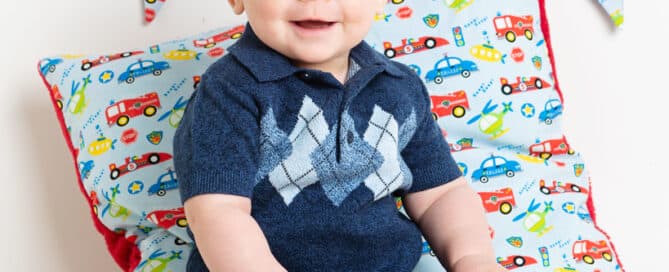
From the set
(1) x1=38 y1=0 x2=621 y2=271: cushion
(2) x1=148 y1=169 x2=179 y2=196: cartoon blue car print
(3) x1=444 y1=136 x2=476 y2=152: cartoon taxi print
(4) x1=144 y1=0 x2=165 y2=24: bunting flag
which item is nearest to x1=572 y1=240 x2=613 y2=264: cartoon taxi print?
(1) x1=38 y1=0 x2=621 y2=271: cushion

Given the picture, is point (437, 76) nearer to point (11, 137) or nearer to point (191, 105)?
point (191, 105)

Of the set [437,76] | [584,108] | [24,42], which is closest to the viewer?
[437,76]

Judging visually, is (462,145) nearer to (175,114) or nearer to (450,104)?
(450,104)

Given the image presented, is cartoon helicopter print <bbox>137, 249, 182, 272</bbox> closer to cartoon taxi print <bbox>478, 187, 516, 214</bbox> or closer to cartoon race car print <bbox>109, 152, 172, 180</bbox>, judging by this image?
cartoon race car print <bbox>109, 152, 172, 180</bbox>

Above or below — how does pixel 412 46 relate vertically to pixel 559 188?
above

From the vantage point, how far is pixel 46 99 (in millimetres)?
1593

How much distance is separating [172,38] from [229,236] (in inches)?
29.9

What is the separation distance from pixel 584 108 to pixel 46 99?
1.00 metres

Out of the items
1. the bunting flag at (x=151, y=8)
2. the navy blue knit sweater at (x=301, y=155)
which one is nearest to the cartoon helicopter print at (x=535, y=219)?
the navy blue knit sweater at (x=301, y=155)

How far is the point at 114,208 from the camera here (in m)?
1.35

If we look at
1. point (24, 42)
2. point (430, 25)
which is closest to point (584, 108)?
point (430, 25)

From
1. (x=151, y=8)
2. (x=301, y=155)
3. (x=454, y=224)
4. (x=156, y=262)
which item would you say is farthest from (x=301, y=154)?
(x=151, y=8)

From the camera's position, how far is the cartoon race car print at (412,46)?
1441 millimetres

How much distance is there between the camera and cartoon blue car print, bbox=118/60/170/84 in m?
1.39
